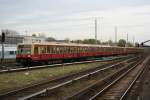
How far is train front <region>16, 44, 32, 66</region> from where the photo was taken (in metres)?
33.1

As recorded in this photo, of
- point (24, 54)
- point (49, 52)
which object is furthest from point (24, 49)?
point (49, 52)

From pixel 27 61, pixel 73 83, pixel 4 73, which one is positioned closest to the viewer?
pixel 73 83

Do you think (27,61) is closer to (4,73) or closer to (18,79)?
(4,73)

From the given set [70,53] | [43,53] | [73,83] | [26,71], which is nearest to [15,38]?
[70,53]

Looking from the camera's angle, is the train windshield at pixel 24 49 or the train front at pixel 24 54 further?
the train windshield at pixel 24 49

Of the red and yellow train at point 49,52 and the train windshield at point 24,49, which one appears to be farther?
the train windshield at point 24,49

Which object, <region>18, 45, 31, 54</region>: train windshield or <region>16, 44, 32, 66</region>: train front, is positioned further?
<region>18, 45, 31, 54</region>: train windshield

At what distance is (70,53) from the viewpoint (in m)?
42.3

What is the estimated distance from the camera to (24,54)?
33688 mm

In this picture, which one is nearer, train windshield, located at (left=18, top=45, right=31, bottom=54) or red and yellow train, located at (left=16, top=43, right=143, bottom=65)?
red and yellow train, located at (left=16, top=43, right=143, bottom=65)

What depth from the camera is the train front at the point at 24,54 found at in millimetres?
33062

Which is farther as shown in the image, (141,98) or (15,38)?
(15,38)

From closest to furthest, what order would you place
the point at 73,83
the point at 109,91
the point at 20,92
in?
the point at 20,92
the point at 109,91
the point at 73,83

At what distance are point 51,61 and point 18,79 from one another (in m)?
16.2
